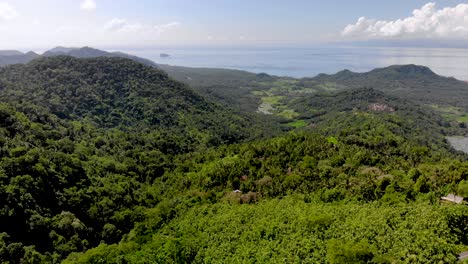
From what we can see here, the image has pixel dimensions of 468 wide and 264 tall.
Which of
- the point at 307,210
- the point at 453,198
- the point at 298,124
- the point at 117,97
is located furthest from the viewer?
the point at 298,124

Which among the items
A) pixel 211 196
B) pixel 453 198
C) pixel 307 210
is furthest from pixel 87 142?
pixel 453 198

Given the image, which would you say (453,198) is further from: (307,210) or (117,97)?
(117,97)

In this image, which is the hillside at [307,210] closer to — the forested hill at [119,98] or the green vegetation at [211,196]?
the green vegetation at [211,196]

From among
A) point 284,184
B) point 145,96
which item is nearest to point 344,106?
point 145,96

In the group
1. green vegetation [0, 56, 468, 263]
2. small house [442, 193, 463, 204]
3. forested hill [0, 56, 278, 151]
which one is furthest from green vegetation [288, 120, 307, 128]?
small house [442, 193, 463, 204]

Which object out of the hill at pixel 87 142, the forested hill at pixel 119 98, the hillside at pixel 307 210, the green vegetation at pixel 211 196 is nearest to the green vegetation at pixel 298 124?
the hill at pixel 87 142

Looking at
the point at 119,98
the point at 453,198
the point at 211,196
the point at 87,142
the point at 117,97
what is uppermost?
the point at 117,97

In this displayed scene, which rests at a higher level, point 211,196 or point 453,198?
point 453,198

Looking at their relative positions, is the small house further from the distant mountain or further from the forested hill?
the distant mountain
